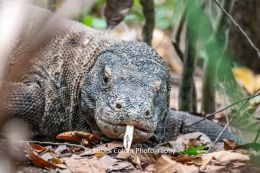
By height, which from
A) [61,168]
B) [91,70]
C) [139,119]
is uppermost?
[91,70]

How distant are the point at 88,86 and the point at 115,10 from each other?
1654 mm

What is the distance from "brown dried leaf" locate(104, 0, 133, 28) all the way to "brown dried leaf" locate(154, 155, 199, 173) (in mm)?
3057

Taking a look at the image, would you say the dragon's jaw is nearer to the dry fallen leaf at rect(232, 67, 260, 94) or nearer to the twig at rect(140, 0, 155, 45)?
the twig at rect(140, 0, 155, 45)

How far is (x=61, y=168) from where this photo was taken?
10.4ft

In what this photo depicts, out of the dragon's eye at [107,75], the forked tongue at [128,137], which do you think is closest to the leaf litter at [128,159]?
the forked tongue at [128,137]

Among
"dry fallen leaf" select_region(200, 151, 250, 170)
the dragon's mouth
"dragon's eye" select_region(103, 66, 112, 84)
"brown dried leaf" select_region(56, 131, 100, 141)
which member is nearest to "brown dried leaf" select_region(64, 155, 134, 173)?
the dragon's mouth

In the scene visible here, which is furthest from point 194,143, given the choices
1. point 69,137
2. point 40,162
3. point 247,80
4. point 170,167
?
point 247,80

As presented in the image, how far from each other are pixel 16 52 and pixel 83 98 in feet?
2.32

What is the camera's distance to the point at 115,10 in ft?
20.1

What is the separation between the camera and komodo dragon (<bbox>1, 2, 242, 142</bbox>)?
4.01 metres

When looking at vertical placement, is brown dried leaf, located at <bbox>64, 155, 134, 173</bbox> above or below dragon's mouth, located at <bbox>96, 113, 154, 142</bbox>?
below

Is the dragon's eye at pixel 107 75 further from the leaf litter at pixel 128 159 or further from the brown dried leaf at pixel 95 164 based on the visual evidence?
the brown dried leaf at pixel 95 164

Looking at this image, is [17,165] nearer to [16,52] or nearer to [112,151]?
[112,151]

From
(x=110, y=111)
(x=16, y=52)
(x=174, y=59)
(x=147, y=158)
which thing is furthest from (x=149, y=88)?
(x=174, y=59)
